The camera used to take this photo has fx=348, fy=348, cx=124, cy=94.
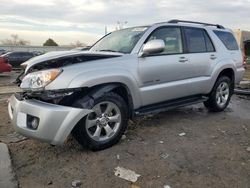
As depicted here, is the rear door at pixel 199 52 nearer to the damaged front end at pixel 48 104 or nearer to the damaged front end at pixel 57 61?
the damaged front end at pixel 57 61

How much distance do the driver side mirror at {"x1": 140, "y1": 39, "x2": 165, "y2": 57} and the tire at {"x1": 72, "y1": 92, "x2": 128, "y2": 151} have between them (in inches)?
33.2

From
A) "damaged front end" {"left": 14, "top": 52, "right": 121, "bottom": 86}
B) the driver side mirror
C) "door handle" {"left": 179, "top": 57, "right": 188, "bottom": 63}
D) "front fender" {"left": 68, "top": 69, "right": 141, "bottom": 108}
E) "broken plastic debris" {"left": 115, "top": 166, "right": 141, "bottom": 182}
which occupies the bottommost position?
"broken plastic debris" {"left": 115, "top": 166, "right": 141, "bottom": 182}

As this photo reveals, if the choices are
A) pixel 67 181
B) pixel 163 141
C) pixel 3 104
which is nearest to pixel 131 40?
pixel 163 141

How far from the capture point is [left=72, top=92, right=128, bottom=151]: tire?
4.55 m

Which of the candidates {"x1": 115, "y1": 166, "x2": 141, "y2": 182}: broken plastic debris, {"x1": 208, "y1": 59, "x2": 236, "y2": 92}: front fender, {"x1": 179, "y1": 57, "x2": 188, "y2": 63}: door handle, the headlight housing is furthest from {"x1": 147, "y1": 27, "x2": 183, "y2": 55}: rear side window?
{"x1": 115, "y1": 166, "x2": 141, "y2": 182}: broken plastic debris

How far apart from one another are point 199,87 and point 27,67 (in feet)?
10.8

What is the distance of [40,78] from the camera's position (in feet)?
14.4

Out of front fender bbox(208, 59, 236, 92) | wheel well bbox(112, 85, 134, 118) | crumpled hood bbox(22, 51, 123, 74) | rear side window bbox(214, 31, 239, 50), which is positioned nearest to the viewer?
crumpled hood bbox(22, 51, 123, 74)

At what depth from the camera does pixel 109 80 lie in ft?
15.7

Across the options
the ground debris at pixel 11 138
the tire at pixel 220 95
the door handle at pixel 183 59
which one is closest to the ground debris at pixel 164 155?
the door handle at pixel 183 59

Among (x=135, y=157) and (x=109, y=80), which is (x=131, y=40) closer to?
(x=109, y=80)

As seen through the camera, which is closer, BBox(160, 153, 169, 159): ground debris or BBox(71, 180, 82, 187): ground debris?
BBox(71, 180, 82, 187): ground debris

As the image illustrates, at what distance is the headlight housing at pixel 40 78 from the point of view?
4.35 m

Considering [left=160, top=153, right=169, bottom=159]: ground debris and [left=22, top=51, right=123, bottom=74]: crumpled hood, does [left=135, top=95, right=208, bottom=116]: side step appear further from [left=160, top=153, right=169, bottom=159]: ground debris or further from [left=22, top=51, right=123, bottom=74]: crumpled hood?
[left=22, top=51, right=123, bottom=74]: crumpled hood
